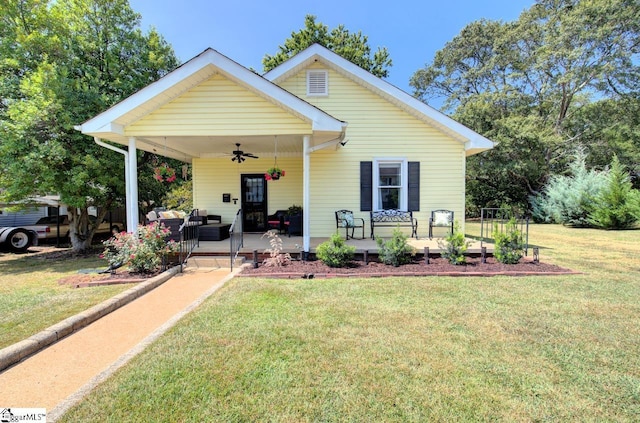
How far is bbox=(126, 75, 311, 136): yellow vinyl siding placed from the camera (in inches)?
245

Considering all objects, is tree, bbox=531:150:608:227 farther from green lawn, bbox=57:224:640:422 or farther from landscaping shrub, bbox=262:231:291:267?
landscaping shrub, bbox=262:231:291:267

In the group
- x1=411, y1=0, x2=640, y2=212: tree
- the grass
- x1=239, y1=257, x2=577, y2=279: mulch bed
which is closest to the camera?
the grass

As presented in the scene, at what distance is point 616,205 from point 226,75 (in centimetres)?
1756

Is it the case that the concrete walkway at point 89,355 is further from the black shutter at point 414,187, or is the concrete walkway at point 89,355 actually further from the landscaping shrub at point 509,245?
the black shutter at point 414,187

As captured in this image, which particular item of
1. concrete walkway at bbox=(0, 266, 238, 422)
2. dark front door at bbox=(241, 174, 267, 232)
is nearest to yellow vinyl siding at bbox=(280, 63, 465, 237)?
dark front door at bbox=(241, 174, 267, 232)

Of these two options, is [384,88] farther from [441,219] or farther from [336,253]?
[336,253]

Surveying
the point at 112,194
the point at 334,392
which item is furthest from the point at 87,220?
the point at 334,392

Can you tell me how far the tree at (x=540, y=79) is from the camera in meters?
18.7

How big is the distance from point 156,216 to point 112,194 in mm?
3271

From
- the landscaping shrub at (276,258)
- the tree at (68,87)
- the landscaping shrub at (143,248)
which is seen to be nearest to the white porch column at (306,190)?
the landscaping shrub at (276,258)

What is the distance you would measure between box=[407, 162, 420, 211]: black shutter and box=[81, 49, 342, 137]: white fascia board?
356 cm

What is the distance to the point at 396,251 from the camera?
6266mm

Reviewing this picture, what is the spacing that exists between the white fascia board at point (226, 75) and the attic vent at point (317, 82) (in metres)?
3.12

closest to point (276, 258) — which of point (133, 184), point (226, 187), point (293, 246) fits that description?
point (293, 246)
